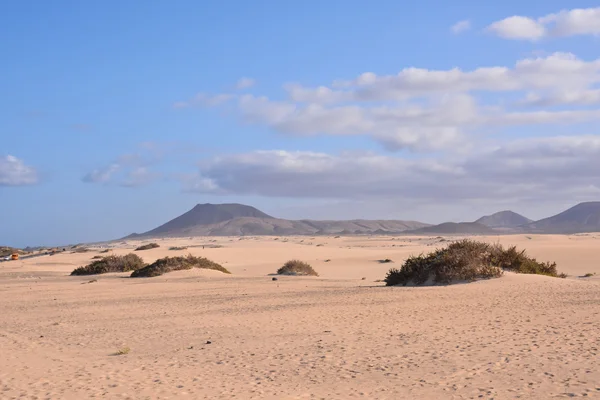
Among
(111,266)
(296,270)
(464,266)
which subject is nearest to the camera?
(464,266)

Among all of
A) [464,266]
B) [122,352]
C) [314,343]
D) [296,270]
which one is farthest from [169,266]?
[314,343]

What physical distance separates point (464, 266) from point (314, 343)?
9.64m

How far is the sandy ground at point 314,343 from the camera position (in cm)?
879

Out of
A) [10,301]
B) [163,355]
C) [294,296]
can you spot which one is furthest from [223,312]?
[10,301]

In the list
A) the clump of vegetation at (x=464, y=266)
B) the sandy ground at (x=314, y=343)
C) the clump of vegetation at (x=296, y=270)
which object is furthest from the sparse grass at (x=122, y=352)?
the clump of vegetation at (x=296, y=270)

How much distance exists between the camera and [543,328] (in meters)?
12.0

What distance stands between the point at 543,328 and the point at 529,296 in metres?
4.53

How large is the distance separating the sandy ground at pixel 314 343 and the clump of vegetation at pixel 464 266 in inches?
40.9

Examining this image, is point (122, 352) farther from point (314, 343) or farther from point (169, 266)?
point (169, 266)

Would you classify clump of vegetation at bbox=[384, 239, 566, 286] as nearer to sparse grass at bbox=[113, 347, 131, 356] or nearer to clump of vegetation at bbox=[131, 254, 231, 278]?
sparse grass at bbox=[113, 347, 131, 356]

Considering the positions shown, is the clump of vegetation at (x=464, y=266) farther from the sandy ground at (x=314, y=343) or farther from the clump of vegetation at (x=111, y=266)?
the clump of vegetation at (x=111, y=266)

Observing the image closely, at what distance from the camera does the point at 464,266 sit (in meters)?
20.4

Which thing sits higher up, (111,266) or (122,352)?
(111,266)

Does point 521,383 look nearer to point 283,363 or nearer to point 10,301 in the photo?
point 283,363
